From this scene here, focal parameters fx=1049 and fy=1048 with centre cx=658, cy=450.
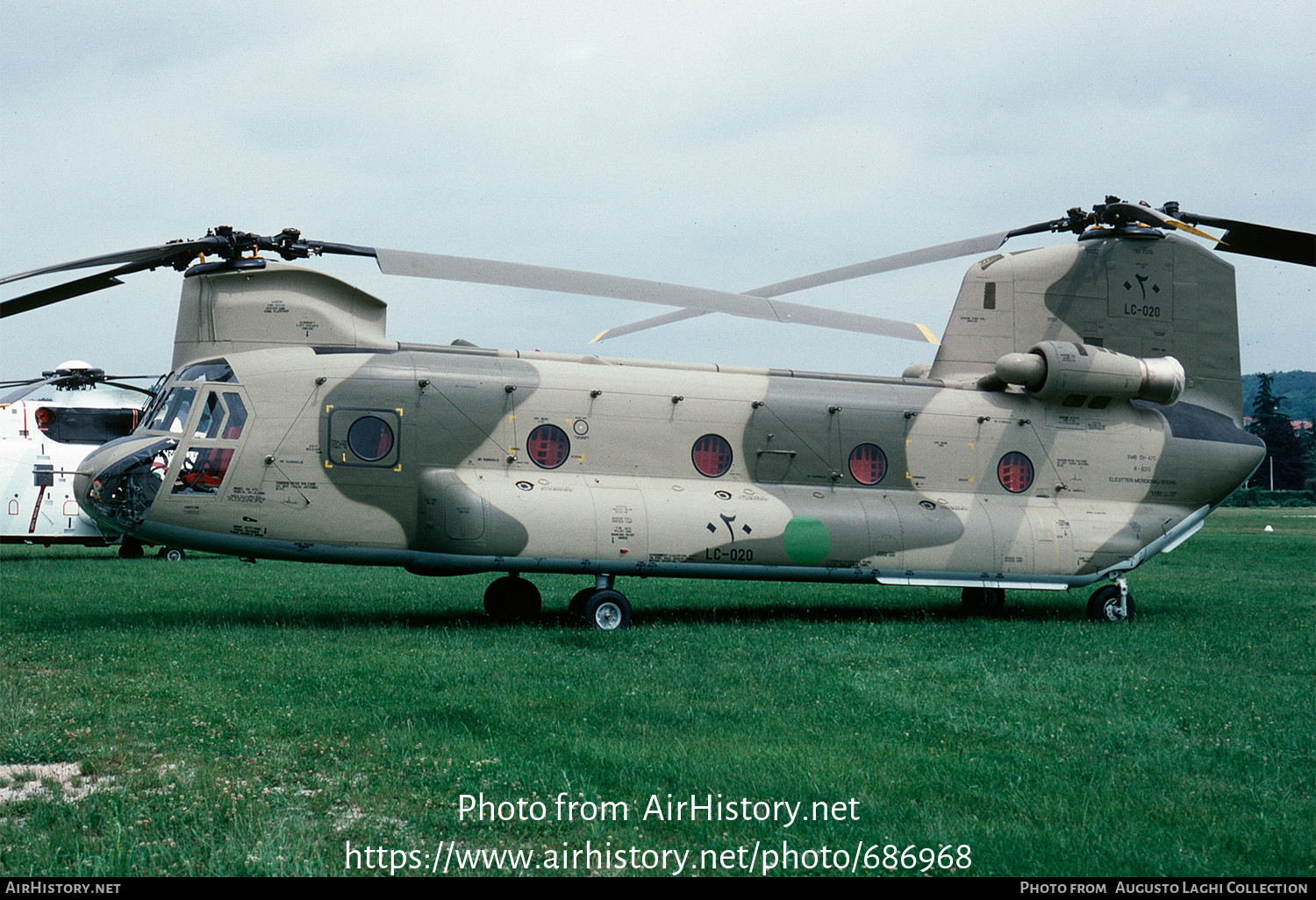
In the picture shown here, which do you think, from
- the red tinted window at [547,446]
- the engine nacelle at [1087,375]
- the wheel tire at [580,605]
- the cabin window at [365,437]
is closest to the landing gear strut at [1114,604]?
the engine nacelle at [1087,375]

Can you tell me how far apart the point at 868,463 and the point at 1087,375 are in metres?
3.67

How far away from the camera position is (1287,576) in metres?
22.6

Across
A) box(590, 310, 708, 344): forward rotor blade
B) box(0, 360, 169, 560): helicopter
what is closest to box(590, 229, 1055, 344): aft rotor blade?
box(590, 310, 708, 344): forward rotor blade

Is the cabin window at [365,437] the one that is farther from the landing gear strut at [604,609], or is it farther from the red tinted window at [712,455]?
the red tinted window at [712,455]

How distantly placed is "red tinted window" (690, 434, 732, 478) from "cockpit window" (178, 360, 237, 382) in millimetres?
6083

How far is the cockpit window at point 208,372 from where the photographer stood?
43.4 ft

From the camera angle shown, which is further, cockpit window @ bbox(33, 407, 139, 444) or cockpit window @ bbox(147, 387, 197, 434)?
cockpit window @ bbox(33, 407, 139, 444)

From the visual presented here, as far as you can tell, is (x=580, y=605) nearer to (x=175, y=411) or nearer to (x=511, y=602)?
(x=511, y=602)

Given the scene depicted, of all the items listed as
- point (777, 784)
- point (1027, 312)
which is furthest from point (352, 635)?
point (1027, 312)

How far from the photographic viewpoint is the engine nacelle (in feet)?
51.4

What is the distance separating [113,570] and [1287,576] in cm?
2509

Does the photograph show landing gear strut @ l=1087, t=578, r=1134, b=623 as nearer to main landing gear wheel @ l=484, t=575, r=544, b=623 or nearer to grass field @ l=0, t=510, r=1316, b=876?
grass field @ l=0, t=510, r=1316, b=876

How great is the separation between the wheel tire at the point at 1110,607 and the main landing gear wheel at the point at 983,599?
1510 millimetres

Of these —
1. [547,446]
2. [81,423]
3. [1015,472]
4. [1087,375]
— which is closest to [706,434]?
[547,446]
